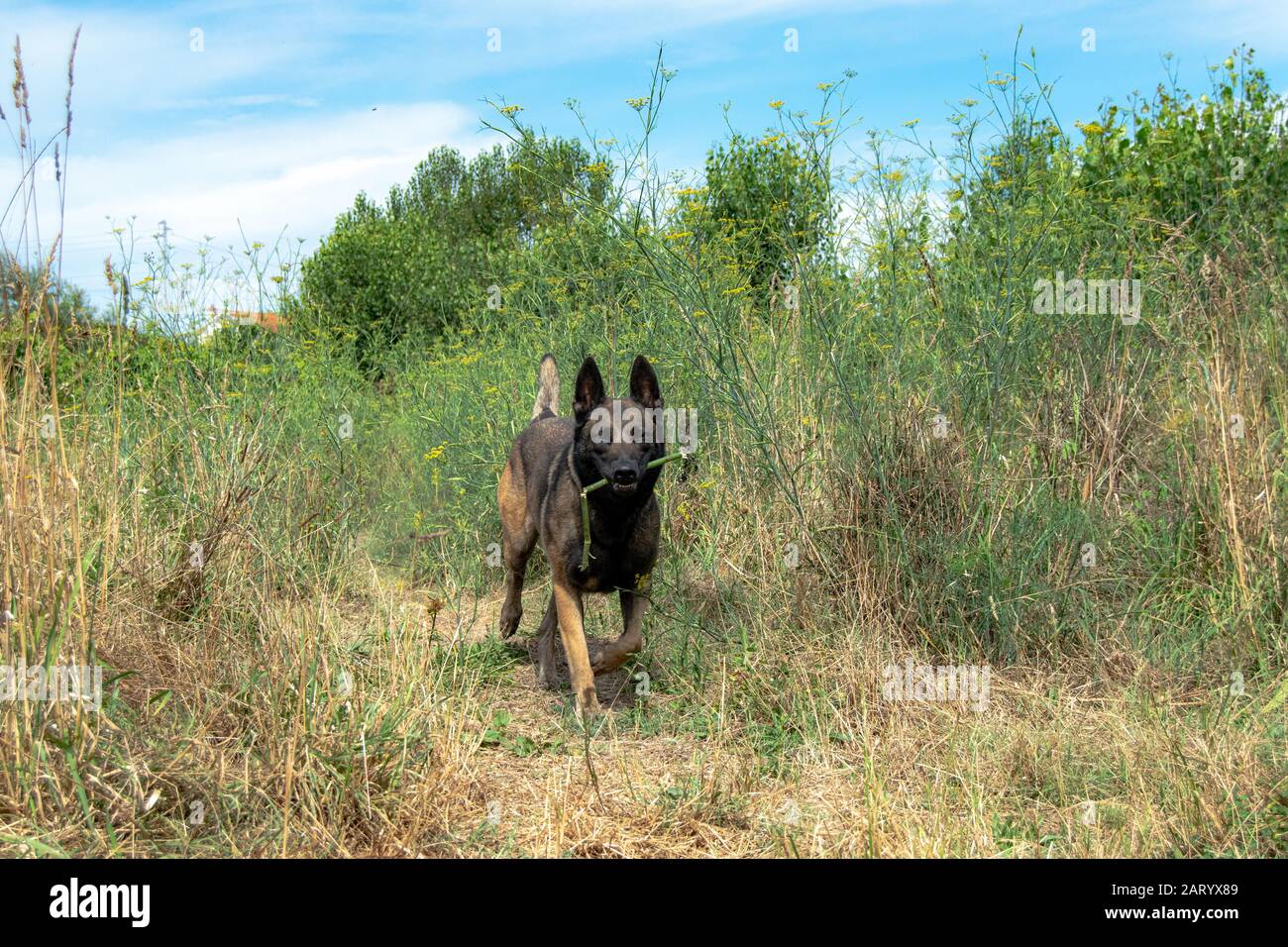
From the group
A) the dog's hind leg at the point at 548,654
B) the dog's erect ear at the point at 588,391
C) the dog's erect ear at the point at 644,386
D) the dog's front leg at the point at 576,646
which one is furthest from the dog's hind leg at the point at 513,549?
the dog's erect ear at the point at 644,386

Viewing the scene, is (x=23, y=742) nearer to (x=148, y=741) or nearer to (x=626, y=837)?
(x=148, y=741)

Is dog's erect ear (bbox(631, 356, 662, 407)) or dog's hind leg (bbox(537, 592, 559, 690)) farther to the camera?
dog's hind leg (bbox(537, 592, 559, 690))

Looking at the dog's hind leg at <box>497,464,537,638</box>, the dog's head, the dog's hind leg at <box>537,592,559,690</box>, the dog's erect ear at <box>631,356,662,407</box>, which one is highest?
the dog's erect ear at <box>631,356,662,407</box>

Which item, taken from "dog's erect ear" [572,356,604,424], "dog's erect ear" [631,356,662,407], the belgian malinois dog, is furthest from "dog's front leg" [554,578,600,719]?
"dog's erect ear" [631,356,662,407]

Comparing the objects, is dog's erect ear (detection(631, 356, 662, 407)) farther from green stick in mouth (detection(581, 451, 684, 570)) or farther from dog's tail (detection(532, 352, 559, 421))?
dog's tail (detection(532, 352, 559, 421))

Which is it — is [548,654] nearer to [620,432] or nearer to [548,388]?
[620,432]

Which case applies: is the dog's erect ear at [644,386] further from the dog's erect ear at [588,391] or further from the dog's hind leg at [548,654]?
the dog's hind leg at [548,654]

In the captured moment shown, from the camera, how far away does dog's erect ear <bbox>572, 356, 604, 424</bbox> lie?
467 centimetres

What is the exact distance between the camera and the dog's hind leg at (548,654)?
16.6 feet

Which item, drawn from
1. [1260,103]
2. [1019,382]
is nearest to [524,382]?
[1019,382]

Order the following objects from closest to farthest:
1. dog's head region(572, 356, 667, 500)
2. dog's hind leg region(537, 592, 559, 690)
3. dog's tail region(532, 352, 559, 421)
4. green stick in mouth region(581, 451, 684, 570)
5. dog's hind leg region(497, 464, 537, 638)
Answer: dog's head region(572, 356, 667, 500), green stick in mouth region(581, 451, 684, 570), dog's hind leg region(537, 592, 559, 690), dog's hind leg region(497, 464, 537, 638), dog's tail region(532, 352, 559, 421)

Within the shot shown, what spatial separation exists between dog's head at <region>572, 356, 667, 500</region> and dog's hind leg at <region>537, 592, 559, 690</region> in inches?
33.2

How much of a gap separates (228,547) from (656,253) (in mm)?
2438

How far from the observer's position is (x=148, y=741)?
318cm
